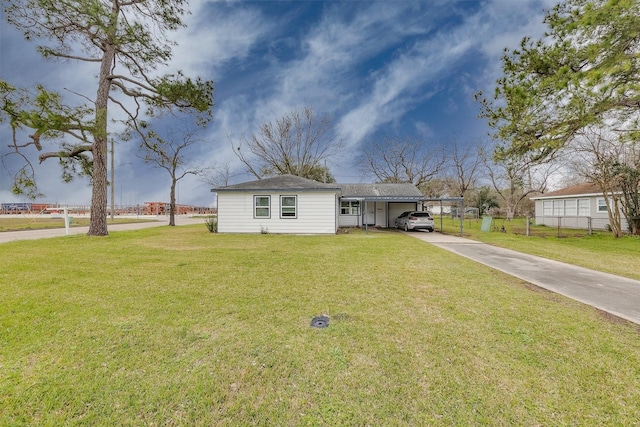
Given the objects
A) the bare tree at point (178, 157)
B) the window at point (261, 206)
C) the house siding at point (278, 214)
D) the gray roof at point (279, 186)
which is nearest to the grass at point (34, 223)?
the bare tree at point (178, 157)

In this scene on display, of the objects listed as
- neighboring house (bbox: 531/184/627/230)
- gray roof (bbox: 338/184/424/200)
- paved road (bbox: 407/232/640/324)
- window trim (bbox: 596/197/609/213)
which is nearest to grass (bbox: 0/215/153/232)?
gray roof (bbox: 338/184/424/200)

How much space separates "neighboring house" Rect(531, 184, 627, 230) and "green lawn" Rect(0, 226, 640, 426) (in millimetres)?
18036

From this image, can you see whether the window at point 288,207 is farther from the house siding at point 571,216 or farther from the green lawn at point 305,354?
the house siding at point 571,216

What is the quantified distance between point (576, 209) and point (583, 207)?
1.90ft

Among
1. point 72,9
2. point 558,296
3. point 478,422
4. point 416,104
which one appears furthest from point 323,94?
point 478,422

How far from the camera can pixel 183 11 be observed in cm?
1276

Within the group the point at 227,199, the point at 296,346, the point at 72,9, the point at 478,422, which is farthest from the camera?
the point at 227,199

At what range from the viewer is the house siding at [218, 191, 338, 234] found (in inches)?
578

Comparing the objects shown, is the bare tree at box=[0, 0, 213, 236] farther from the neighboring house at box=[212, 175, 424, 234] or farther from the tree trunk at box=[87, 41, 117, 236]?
the neighboring house at box=[212, 175, 424, 234]

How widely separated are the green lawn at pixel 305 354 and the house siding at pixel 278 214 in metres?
9.43

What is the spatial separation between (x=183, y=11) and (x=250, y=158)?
17.1 meters

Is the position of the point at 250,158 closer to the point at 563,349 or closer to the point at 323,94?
A: the point at 323,94

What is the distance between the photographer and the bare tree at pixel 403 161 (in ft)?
110

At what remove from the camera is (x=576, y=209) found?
2038cm
